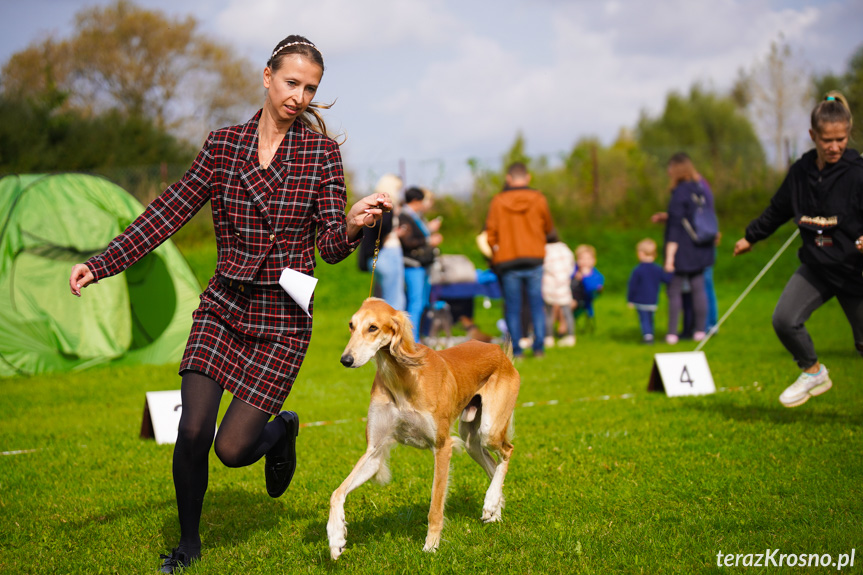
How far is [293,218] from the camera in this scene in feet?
12.9

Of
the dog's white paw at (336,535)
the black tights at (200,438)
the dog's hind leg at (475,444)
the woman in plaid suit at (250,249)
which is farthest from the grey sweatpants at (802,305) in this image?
the black tights at (200,438)

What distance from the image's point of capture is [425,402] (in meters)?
4.02

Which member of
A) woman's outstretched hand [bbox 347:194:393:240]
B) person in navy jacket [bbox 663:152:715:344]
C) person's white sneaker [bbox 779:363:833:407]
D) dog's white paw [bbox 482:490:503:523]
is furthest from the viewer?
person in navy jacket [bbox 663:152:715:344]

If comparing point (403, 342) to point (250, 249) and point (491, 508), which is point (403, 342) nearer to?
point (250, 249)

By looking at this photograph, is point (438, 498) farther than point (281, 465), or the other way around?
point (281, 465)

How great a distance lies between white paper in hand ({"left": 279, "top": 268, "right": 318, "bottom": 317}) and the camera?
3.80 metres

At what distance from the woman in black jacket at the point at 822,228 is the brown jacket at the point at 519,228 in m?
4.86

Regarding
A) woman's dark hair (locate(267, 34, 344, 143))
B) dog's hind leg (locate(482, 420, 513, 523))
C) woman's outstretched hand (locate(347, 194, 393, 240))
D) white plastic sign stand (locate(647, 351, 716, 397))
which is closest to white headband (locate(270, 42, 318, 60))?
woman's dark hair (locate(267, 34, 344, 143))

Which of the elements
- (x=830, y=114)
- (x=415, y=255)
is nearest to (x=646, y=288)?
(x=415, y=255)

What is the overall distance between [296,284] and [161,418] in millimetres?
3927

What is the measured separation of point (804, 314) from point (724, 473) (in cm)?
171

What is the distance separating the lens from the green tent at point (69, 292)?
35.4ft

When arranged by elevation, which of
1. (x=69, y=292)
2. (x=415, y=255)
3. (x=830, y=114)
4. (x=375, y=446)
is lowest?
(x=375, y=446)

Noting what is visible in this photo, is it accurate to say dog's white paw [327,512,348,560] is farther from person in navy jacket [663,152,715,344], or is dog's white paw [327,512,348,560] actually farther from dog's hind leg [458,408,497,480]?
person in navy jacket [663,152,715,344]
